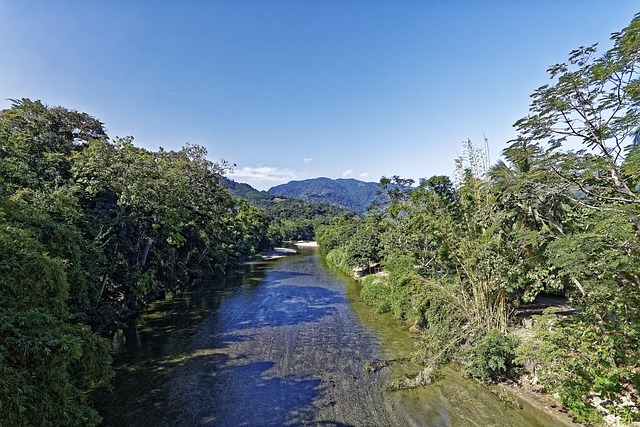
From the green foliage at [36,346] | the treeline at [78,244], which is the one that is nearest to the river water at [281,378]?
the treeline at [78,244]

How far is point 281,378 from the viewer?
12.2 m

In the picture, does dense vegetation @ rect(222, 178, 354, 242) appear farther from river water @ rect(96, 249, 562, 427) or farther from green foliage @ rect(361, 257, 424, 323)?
river water @ rect(96, 249, 562, 427)

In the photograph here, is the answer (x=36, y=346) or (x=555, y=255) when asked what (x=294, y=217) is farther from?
(x=36, y=346)

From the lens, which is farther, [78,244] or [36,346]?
[78,244]

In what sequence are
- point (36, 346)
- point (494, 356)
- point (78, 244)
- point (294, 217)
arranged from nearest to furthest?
point (36, 346) < point (494, 356) < point (78, 244) < point (294, 217)

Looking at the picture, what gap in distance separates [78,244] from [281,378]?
9514 mm

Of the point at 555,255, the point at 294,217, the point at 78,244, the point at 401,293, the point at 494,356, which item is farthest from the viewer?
the point at 294,217

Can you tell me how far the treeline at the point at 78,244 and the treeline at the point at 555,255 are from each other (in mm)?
11288

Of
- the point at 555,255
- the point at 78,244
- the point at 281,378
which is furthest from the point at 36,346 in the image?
the point at 555,255

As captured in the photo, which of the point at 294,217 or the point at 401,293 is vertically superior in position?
the point at 294,217

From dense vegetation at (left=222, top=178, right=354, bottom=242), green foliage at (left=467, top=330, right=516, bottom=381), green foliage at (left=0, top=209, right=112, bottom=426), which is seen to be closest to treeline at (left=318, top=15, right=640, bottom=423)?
green foliage at (left=467, top=330, right=516, bottom=381)

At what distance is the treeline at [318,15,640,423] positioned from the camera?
23.4 feet

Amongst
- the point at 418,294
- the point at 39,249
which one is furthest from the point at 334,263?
the point at 39,249

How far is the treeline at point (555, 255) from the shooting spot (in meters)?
7.14
